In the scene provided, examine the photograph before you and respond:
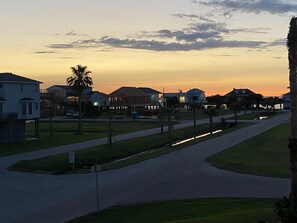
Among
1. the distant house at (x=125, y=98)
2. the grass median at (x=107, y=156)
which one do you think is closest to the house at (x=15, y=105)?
the grass median at (x=107, y=156)

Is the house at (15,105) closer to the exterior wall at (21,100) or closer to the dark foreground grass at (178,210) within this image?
the exterior wall at (21,100)

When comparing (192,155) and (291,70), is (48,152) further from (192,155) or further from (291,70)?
(291,70)

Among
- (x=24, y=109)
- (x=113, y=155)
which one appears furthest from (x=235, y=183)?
(x=24, y=109)

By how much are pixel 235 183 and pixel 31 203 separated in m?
10.3

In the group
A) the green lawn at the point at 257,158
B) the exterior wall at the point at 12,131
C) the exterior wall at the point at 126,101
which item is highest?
the exterior wall at the point at 126,101

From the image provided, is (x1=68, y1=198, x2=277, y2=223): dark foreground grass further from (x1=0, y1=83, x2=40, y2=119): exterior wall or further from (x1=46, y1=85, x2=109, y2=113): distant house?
(x1=46, y1=85, x2=109, y2=113): distant house

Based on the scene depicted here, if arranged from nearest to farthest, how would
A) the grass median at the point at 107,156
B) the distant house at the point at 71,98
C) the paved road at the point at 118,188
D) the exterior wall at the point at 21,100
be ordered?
the paved road at the point at 118,188, the grass median at the point at 107,156, the exterior wall at the point at 21,100, the distant house at the point at 71,98

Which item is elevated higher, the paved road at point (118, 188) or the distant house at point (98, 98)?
the distant house at point (98, 98)

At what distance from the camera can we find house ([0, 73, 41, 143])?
5247 centimetres

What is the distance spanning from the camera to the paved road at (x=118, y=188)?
19.9 m

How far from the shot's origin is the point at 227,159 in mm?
34062

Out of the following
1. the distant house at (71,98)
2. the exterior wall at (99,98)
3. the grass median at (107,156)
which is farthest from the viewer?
the exterior wall at (99,98)

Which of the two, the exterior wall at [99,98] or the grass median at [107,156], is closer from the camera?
the grass median at [107,156]

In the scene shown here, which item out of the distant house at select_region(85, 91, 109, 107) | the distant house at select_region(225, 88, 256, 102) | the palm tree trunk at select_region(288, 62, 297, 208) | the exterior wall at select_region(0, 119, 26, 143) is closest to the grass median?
the exterior wall at select_region(0, 119, 26, 143)
